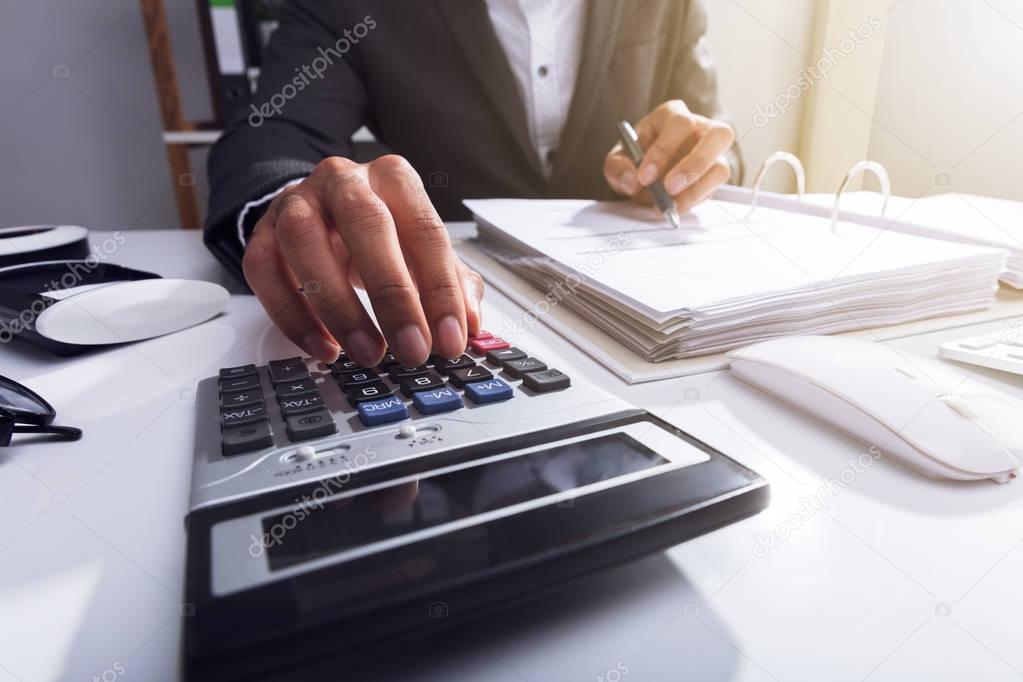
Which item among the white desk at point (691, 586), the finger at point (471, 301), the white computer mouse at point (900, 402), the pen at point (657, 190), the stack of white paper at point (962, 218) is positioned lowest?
the white desk at point (691, 586)

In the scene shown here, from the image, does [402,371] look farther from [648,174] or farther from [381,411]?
[648,174]

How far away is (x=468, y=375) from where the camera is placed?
301 mm

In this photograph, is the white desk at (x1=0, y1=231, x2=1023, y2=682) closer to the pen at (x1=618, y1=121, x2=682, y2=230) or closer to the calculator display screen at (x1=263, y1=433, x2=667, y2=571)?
the calculator display screen at (x1=263, y1=433, x2=667, y2=571)

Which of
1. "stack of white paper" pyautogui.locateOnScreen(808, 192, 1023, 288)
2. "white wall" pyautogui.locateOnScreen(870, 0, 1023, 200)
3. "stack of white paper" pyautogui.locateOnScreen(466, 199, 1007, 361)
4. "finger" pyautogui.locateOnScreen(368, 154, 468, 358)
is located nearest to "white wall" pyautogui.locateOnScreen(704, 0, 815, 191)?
"white wall" pyautogui.locateOnScreen(870, 0, 1023, 200)

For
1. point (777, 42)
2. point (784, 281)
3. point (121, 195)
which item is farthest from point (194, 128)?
point (784, 281)

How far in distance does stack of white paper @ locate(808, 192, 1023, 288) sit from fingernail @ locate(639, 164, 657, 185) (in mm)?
189

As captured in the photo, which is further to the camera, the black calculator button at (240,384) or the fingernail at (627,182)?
the fingernail at (627,182)

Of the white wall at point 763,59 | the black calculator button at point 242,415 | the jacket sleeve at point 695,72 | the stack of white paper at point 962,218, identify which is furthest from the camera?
the white wall at point 763,59

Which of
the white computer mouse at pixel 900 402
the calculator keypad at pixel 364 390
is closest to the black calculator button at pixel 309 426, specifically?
the calculator keypad at pixel 364 390

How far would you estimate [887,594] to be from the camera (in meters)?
0.19

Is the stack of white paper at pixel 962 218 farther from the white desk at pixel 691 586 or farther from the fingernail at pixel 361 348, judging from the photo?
the fingernail at pixel 361 348

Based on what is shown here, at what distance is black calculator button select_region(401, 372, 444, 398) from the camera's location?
288 mm

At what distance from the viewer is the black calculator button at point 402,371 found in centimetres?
31

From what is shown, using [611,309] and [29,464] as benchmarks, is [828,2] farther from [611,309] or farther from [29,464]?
[29,464]
